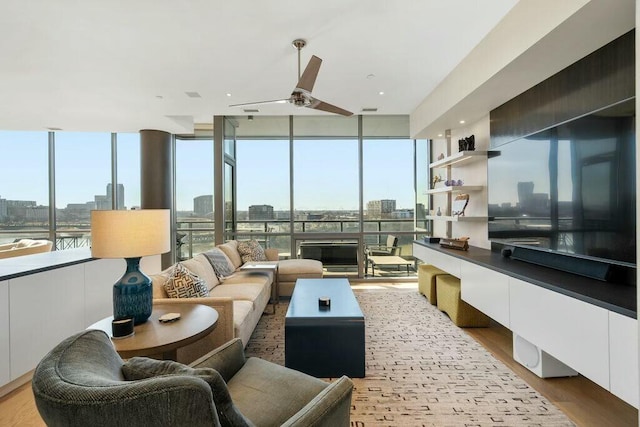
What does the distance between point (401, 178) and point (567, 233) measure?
130 inches

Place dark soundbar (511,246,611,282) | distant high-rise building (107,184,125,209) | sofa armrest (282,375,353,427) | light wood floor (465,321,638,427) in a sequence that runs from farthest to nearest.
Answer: distant high-rise building (107,184,125,209), dark soundbar (511,246,611,282), light wood floor (465,321,638,427), sofa armrest (282,375,353,427)

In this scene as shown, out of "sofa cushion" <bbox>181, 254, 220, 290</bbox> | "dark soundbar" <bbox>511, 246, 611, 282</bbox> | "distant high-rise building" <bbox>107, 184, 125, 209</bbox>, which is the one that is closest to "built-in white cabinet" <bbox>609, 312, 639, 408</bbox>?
"dark soundbar" <bbox>511, 246, 611, 282</bbox>

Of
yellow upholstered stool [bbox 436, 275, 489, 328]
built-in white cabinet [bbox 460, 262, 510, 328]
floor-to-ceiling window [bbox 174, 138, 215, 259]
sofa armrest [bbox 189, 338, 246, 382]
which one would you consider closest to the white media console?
built-in white cabinet [bbox 460, 262, 510, 328]

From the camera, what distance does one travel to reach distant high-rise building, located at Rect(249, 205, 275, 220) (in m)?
5.43

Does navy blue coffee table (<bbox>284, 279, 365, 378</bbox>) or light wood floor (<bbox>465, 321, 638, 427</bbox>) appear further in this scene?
navy blue coffee table (<bbox>284, 279, 365, 378</bbox>)

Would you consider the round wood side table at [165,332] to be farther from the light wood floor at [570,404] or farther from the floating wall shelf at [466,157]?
the floating wall shelf at [466,157]

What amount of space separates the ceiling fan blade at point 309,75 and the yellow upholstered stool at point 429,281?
2.89 metres

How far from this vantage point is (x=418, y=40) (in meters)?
2.76

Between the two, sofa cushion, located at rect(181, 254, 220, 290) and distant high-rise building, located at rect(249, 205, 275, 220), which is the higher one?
distant high-rise building, located at rect(249, 205, 275, 220)

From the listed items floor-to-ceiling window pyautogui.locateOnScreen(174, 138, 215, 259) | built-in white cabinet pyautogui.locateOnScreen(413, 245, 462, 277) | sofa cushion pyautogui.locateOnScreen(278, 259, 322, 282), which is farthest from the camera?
floor-to-ceiling window pyautogui.locateOnScreen(174, 138, 215, 259)

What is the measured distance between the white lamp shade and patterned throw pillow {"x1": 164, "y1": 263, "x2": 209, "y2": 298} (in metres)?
0.79

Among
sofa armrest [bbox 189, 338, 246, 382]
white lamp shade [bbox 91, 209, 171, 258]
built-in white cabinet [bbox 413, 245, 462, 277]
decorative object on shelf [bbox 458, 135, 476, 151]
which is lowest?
sofa armrest [bbox 189, 338, 246, 382]

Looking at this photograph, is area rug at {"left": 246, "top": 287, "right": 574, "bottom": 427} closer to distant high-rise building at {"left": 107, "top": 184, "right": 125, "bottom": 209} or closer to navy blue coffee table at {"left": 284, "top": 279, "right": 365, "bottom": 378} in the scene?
navy blue coffee table at {"left": 284, "top": 279, "right": 365, "bottom": 378}

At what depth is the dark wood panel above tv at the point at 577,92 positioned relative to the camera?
1883 millimetres
